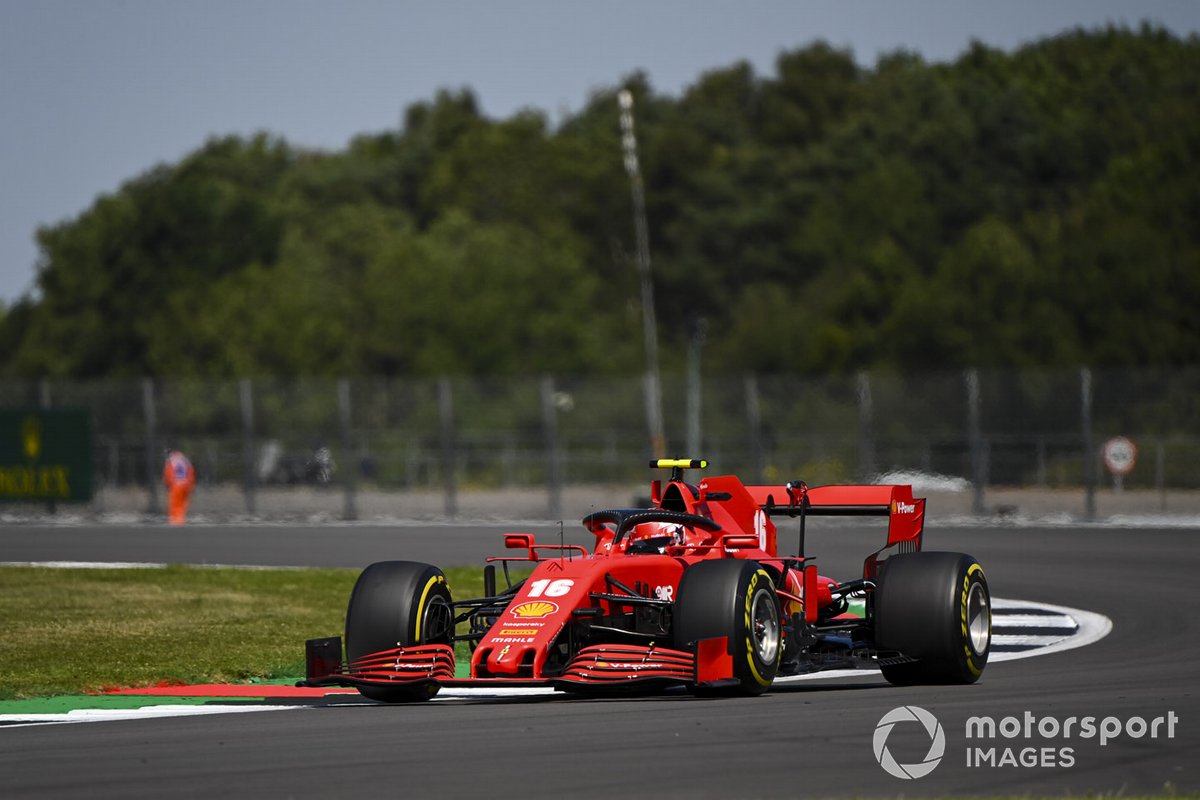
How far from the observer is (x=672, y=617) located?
11055 mm

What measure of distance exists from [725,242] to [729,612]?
7758 centimetres

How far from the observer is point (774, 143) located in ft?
318

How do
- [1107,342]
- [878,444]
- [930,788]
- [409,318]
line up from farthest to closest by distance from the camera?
[409,318]
[1107,342]
[878,444]
[930,788]

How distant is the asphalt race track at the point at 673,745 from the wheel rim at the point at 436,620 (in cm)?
42

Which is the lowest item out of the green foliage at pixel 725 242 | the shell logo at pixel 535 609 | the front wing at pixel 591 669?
the front wing at pixel 591 669

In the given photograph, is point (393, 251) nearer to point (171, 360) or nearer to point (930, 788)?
point (171, 360)

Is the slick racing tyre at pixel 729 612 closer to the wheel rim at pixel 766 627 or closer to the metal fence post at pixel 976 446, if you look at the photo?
the wheel rim at pixel 766 627

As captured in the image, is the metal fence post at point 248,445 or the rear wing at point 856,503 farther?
the metal fence post at point 248,445

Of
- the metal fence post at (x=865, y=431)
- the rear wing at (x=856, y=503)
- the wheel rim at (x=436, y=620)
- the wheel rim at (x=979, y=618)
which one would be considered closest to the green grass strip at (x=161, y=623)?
the wheel rim at (x=436, y=620)

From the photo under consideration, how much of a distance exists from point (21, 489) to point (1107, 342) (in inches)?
1492

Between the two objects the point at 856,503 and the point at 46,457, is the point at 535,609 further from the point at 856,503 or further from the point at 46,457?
the point at 46,457

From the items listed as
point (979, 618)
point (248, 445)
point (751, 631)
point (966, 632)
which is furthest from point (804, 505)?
point (248, 445)

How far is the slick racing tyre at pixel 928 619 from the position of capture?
38.8 feet

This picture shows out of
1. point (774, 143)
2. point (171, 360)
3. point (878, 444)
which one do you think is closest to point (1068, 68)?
point (774, 143)
